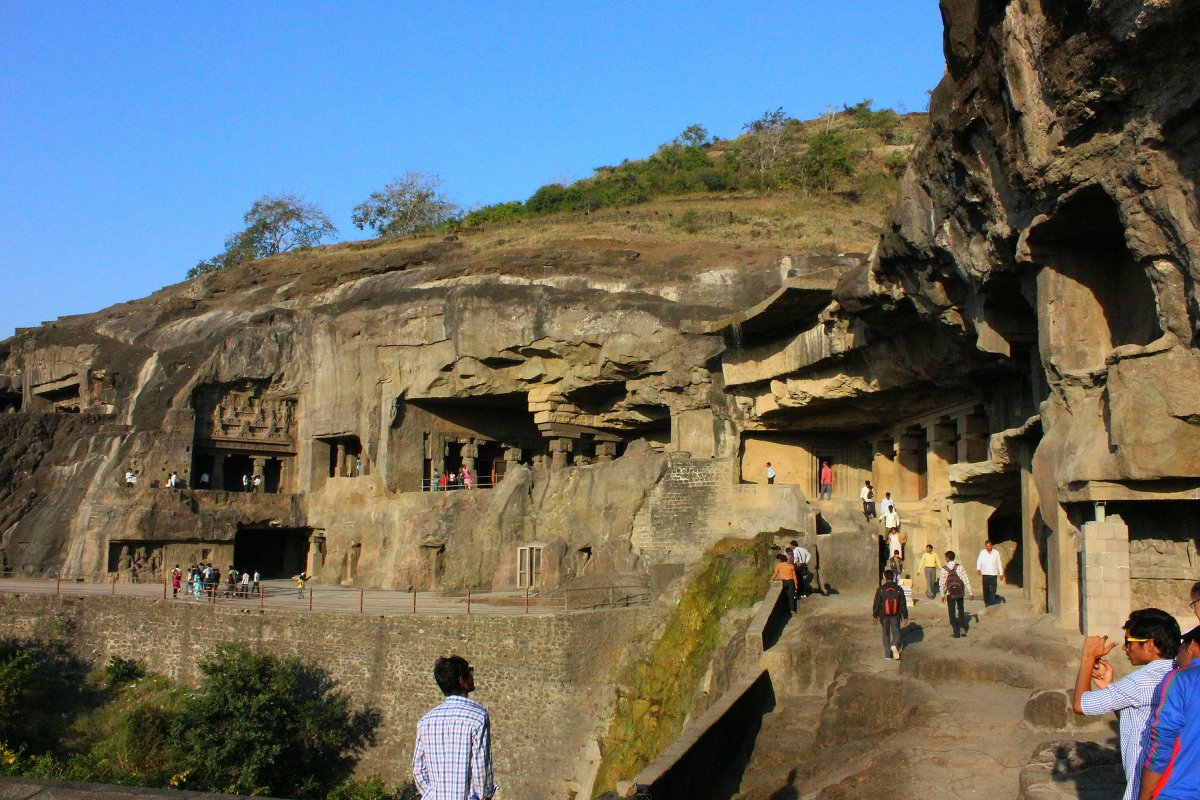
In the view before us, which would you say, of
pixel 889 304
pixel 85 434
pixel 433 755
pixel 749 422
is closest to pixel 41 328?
pixel 85 434

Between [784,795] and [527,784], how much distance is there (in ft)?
30.6

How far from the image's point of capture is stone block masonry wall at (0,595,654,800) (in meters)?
17.7

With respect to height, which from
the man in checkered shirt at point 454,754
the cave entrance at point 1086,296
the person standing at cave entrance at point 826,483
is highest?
the cave entrance at point 1086,296

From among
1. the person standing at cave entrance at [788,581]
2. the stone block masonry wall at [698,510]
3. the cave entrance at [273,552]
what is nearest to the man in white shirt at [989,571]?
the person standing at cave entrance at [788,581]

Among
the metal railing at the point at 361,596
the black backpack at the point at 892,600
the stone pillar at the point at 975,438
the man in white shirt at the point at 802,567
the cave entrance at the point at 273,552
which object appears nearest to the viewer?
the black backpack at the point at 892,600

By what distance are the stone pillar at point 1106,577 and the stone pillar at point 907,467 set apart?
467 inches

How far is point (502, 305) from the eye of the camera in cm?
2567

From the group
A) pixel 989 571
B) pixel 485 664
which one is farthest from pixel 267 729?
pixel 989 571

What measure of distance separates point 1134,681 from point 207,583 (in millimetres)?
21868

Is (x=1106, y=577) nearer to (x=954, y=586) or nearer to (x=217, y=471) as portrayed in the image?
(x=954, y=586)

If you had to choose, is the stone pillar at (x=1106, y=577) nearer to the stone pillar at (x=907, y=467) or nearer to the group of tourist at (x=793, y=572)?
the group of tourist at (x=793, y=572)

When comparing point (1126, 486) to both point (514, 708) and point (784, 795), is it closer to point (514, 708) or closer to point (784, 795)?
point (784, 795)

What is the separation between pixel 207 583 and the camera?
2320 centimetres

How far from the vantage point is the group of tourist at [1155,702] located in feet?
13.1
